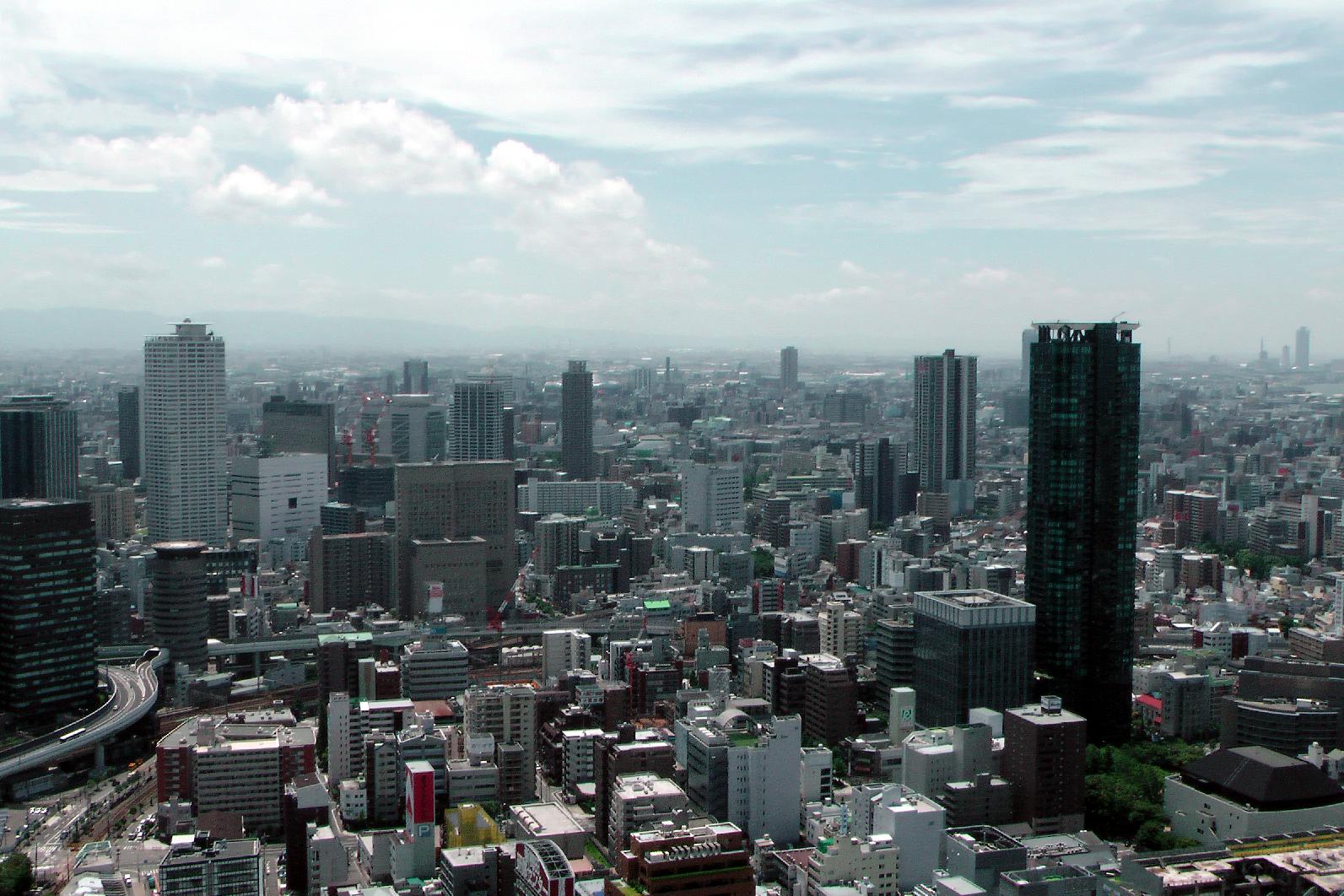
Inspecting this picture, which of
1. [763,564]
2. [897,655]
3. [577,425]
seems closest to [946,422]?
[577,425]

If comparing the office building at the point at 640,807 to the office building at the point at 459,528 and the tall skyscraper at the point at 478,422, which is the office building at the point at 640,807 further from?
the tall skyscraper at the point at 478,422

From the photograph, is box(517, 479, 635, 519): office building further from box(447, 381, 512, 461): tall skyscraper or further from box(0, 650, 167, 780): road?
box(0, 650, 167, 780): road

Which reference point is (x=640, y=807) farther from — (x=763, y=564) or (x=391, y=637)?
(x=763, y=564)

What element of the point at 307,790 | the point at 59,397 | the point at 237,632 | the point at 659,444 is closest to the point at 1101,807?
the point at 307,790

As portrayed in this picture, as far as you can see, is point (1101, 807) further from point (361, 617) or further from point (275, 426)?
point (275, 426)

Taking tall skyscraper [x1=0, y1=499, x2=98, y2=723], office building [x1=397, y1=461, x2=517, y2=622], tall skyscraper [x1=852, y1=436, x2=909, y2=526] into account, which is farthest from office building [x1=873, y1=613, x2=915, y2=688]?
tall skyscraper [x1=852, y1=436, x2=909, y2=526]

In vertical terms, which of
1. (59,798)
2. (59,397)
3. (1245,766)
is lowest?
(59,798)
